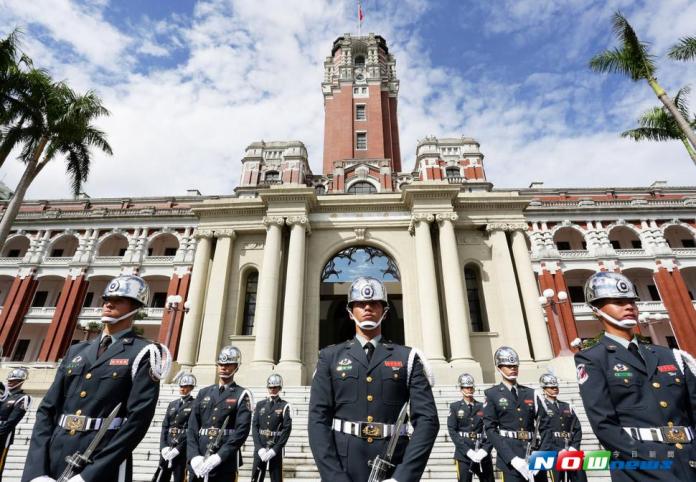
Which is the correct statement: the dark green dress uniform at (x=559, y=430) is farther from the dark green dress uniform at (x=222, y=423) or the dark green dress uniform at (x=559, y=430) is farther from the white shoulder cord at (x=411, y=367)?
the dark green dress uniform at (x=222, y=423)

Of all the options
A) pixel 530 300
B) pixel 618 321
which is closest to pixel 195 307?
pixel 530 300

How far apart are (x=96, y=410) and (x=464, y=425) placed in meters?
6.51

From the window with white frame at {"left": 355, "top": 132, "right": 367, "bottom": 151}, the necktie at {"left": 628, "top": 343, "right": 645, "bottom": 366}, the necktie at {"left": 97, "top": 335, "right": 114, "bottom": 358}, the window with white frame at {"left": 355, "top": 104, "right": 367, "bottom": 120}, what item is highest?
the window with white frame at {"left": 355, "top": 104, "right": 367, "bottom": 120}

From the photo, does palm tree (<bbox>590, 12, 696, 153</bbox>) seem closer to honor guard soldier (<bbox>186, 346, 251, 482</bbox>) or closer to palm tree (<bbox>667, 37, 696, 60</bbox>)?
palm tree (<bbox>667, 37, 696, 60</bbox>)

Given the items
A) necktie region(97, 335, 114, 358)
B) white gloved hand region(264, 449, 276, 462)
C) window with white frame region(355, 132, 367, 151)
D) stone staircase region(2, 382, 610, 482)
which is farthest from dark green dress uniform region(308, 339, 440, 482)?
window with white frame region(355, 132, 367, 151)

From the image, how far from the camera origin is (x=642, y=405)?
118 inches

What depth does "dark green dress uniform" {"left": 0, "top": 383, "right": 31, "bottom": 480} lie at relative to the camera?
23.2ft

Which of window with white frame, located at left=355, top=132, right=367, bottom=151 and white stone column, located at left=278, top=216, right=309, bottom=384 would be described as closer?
white stone column, located at left=278, top=216, right=309, bottom=384

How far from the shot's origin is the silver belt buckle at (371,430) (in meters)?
3.02

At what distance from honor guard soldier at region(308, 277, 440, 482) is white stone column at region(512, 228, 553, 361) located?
1553cm

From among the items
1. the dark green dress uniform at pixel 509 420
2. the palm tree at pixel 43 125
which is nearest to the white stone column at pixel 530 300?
the dark green dress uniform at pixel 509 420

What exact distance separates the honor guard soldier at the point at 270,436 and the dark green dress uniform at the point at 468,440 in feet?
10.9

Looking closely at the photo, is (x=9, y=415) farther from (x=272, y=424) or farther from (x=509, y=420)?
(x=509, y=420)

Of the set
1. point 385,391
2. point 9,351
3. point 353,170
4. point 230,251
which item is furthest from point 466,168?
point 9,351
